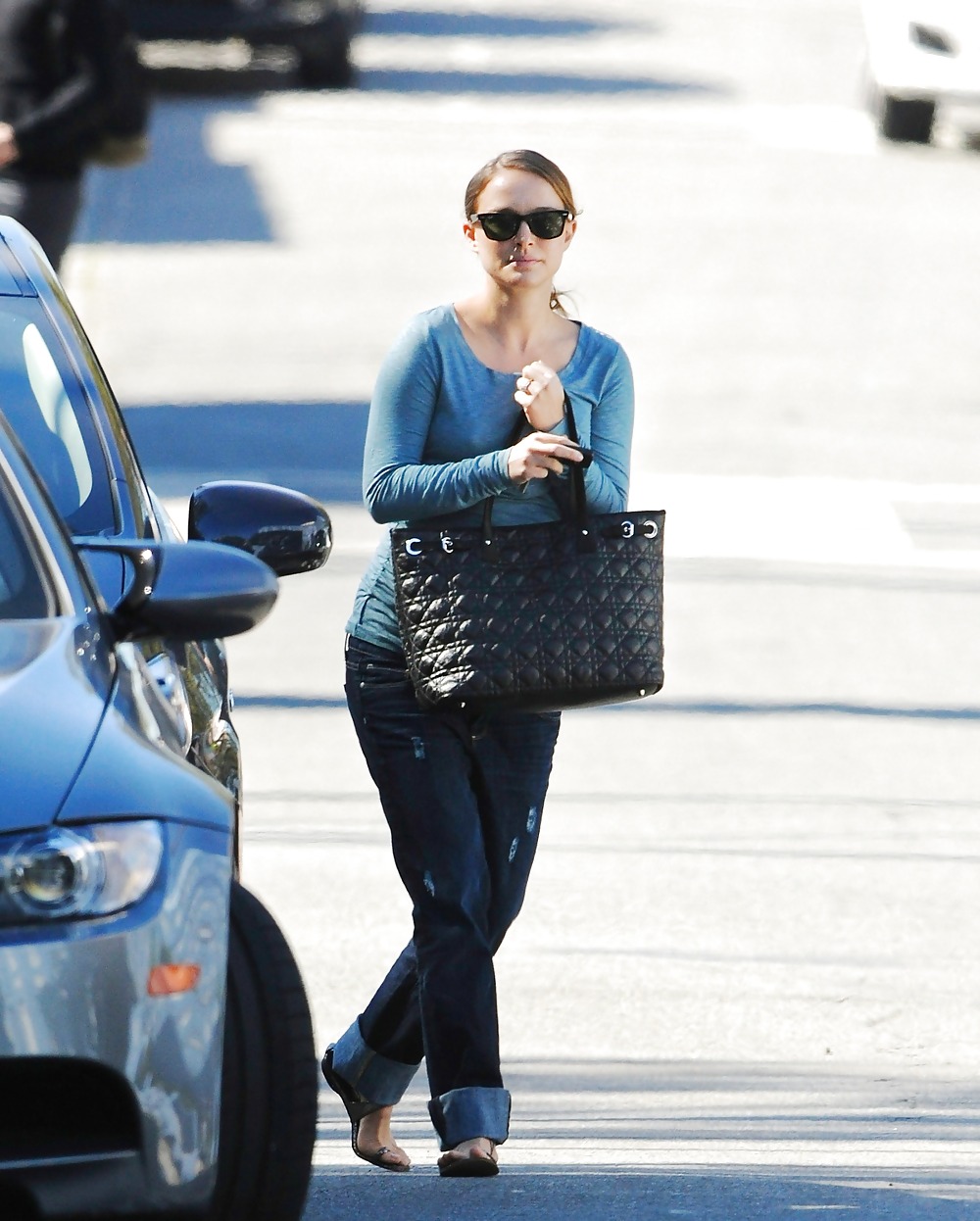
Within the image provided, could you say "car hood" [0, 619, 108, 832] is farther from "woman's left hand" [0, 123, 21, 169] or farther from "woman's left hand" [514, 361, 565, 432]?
"woman's left hand" [0, 123, 21, 169]

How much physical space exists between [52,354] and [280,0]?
15.8 metres

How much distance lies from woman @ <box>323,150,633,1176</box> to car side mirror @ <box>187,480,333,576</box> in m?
0.36

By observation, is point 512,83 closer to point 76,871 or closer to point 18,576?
point 18,576

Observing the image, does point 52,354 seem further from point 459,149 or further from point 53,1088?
point 459,149

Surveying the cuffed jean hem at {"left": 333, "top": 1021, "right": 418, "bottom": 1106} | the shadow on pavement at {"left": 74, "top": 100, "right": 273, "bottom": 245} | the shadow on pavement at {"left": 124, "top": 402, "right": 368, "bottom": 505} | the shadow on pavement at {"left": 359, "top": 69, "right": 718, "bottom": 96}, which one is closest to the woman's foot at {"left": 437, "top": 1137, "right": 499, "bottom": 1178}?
the cuffed jean hem at {"left": 333, "top": 1021, "right": 418, "bottom": 1106}

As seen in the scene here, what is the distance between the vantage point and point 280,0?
20219mm

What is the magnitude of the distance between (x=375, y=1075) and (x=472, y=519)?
102 cm

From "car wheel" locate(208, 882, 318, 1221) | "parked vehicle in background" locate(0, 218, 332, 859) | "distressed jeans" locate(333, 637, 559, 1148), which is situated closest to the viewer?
"car wheel" locate(208, 882, 318, 1221)

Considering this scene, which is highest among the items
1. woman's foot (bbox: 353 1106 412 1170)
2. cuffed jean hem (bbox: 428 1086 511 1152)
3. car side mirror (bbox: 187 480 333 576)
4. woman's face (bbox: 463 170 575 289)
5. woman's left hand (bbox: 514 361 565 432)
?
woman's face (bbox: 463 170 575 289)

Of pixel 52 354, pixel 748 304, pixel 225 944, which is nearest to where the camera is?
pixel 225 944

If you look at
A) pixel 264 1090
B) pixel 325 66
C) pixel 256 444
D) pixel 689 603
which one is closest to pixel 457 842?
pixel 264 1090

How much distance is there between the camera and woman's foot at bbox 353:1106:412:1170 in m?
4.76

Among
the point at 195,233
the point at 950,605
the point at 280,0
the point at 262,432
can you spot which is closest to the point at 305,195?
the point at 195,233

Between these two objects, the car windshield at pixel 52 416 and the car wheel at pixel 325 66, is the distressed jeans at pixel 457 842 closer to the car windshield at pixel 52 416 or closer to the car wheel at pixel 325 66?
the car windshield at pixel 52 416
